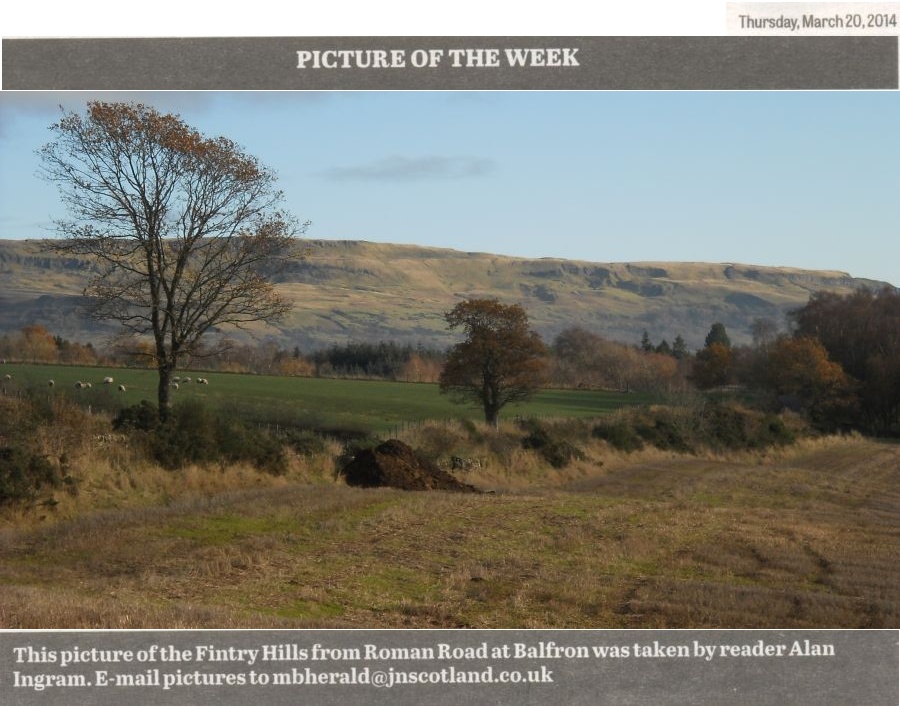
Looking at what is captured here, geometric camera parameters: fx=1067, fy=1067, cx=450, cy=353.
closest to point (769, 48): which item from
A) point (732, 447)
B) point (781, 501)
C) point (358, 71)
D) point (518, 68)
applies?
point (518, 68)

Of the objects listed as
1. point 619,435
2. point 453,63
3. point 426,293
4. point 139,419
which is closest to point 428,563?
point 453,63

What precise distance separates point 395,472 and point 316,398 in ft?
50.7

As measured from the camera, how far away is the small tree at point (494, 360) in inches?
1300

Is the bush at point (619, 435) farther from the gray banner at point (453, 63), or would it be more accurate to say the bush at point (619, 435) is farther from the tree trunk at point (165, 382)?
the gray banner at point (453, 63)

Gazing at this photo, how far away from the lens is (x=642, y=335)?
3494cm

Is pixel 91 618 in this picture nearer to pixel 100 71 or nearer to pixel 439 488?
pixel 100 71

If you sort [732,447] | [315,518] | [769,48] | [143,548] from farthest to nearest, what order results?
[732,447]
[315,518]
[143,548]
[769,48]

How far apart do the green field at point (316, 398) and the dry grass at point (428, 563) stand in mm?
9170

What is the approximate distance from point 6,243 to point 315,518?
6665mm

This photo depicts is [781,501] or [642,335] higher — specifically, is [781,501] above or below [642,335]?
below

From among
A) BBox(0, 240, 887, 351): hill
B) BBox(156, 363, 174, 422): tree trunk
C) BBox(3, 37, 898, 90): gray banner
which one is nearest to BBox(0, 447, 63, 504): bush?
BBox(0, 240, 887, 351): hill

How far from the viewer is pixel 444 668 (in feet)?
20.6

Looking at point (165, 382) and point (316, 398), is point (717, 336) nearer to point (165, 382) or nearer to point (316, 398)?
point (316, 398)

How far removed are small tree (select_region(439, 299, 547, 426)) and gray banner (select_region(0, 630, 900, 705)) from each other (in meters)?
25.2
